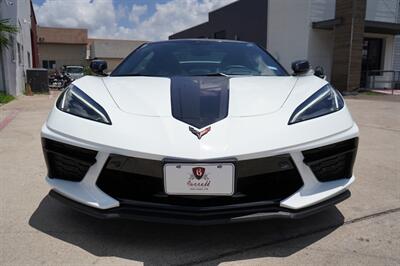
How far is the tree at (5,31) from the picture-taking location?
11109mm

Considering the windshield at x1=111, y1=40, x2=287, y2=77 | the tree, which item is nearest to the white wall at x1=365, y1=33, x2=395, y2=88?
the tree

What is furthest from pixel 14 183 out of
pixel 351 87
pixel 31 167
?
pixel 351 87

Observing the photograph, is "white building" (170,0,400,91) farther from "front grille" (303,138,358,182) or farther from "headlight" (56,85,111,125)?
"headlight" (56,85,111,125)

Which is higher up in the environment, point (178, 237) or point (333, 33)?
point (333, 33)

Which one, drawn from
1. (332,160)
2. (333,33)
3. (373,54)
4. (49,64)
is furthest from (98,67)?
(49,64)

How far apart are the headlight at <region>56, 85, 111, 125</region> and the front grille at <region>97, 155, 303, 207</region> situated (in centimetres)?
30

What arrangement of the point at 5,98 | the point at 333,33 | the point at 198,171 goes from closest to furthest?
the point at 198,171, the point at 5,98, the point at 333,33

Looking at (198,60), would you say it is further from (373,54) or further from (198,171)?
(373,54)

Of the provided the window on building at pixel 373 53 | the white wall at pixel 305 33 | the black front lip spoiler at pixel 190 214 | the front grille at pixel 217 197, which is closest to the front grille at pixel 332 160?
the front grille at pixel 217 197

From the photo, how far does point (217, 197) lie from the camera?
78.4 inches

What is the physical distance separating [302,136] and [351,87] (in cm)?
1403

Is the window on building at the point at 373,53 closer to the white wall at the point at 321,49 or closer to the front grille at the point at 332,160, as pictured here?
the white wall at the point at 321,49

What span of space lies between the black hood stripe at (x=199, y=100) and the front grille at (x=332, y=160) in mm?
529

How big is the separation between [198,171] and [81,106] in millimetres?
855
